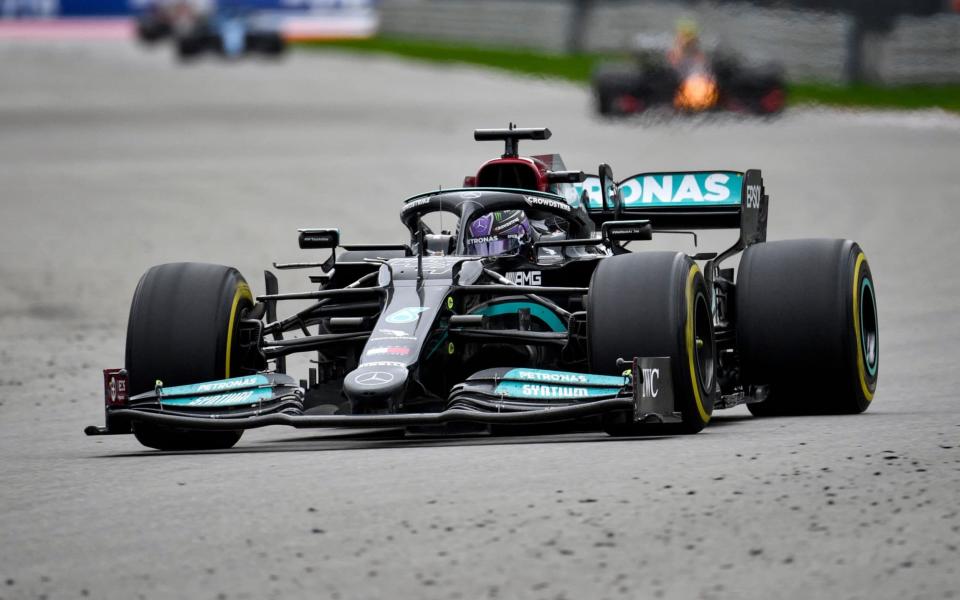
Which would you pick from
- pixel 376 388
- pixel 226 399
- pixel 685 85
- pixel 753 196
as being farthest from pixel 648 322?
pixel 685 85

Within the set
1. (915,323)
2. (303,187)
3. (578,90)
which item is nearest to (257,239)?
(303,187)

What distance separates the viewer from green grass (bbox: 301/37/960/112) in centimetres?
3909

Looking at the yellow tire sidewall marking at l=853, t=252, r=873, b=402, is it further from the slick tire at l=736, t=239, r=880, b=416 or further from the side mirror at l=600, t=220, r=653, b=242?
the side mirror at l=600, t=220, r=653, b=242

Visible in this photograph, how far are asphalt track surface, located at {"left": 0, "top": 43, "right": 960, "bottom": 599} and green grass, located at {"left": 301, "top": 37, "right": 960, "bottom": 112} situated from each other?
12.3 meters

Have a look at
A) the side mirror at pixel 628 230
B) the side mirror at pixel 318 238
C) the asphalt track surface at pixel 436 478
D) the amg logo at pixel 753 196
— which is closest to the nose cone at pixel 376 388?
the asphalt track surface at pixel 436 478

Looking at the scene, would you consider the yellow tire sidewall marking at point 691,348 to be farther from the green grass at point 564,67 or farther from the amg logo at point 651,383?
the green grass at point 564,67

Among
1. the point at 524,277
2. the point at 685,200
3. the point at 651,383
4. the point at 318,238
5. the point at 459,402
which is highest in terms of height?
the point at 685,200

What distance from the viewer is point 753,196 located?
41.5 feet

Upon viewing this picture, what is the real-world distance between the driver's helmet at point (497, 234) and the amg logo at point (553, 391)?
1803mm

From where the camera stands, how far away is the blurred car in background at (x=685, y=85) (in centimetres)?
3534

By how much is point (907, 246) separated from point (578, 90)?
22860 mm

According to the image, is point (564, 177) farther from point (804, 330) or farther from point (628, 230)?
point (804, 330)

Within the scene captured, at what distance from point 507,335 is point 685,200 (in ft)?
10.9

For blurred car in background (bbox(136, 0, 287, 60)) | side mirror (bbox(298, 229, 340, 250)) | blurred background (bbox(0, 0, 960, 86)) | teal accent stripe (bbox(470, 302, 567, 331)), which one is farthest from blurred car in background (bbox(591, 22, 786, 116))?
teal accent stripe (bbox(470, 302, 567, 331))
